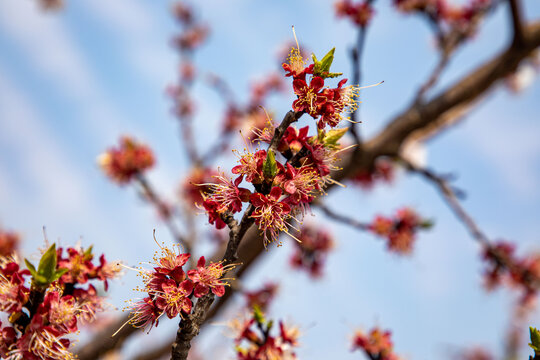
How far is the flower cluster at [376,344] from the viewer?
81.7 inches

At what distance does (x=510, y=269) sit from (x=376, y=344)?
268cm

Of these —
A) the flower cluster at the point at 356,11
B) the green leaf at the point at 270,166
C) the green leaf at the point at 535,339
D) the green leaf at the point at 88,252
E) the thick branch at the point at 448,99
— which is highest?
the flower cluster at the point at 356,11

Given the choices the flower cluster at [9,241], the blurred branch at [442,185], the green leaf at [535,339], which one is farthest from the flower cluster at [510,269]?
the flower cluster at [9,241]

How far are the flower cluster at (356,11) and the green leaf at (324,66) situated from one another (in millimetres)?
2076

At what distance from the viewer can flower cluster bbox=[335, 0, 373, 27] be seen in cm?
325

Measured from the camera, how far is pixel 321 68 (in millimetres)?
1348

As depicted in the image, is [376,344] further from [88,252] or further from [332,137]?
[88,252]

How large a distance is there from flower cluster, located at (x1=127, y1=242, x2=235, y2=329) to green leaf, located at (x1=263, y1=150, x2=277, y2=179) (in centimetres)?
32

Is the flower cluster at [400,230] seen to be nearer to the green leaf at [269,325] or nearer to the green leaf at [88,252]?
the green leaf at [269,325]

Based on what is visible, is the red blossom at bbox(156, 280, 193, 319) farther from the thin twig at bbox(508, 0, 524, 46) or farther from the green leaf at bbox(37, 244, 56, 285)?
the thin twig at bbox(508, 0, 524, 46)

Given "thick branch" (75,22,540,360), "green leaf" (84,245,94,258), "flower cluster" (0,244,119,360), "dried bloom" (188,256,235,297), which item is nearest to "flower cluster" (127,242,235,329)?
"dried bloom" (188,256,235,297)

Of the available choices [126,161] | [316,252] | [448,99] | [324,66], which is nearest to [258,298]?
[316,252]

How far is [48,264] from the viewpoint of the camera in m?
1.18

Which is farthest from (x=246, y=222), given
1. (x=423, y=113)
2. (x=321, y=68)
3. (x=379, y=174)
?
(x=379, y=174)
